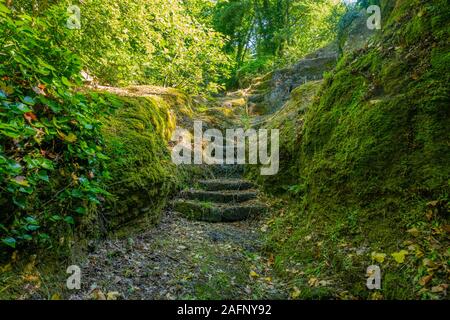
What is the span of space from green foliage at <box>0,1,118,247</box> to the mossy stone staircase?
2405 mm

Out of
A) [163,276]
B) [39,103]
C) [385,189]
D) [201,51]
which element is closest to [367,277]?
[385,189]

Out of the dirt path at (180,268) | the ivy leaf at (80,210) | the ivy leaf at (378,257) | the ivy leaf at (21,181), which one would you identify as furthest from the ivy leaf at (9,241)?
the ivy leaf at (378,257)

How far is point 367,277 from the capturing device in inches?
121

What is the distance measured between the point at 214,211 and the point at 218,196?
579 mm

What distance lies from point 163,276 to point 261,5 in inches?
916

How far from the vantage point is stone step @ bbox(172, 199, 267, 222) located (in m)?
5.59

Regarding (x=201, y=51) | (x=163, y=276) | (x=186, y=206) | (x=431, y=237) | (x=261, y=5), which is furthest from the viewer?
(x=261, y=5)

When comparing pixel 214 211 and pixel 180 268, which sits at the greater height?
pixel 214 211

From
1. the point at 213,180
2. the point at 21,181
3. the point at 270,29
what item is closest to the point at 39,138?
the point at 21,181

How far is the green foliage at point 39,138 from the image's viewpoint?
8.33ft

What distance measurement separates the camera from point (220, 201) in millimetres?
6172

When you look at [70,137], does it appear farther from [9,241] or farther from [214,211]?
[214,211]

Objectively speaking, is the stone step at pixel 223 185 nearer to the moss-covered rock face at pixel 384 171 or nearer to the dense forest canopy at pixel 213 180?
the dense forest canopy at pixel 213 180
